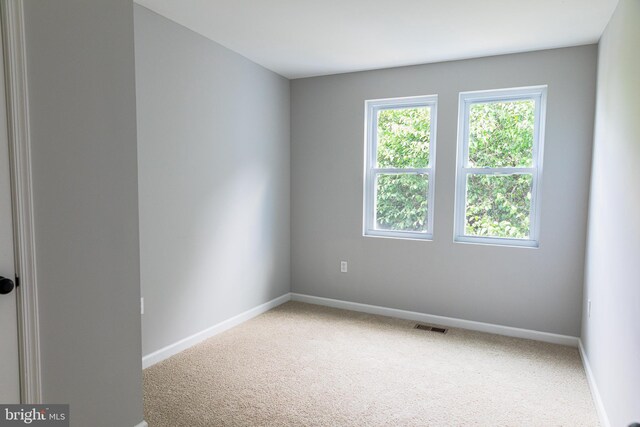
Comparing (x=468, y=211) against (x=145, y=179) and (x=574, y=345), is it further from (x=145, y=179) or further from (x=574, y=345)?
(x=145, y=179)

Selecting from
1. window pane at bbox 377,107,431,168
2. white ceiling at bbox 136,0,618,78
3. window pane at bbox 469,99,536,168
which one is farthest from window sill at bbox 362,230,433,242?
white ceiling at bbox 136,0,618,78

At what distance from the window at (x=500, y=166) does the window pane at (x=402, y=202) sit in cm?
35

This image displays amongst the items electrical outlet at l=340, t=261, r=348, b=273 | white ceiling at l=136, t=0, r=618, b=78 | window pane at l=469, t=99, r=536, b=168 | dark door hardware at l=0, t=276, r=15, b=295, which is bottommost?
electrical outlet at l=340, t=261, r=348, b=273

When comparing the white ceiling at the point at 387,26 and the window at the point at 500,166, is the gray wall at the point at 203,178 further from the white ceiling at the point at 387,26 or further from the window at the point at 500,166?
the window at the point at 500,166

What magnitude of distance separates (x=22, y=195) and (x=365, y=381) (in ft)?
7.36

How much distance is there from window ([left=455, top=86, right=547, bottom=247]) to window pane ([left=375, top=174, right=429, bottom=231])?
353 millimetres

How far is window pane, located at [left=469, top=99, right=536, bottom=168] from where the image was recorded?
3574 millimetres

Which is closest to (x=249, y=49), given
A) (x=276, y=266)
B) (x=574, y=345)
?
(x=276, y=266)

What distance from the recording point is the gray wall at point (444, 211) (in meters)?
3.36

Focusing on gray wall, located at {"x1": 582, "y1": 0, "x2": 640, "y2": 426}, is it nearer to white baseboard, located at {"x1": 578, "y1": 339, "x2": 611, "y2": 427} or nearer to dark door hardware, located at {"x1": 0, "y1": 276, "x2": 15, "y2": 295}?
white baseboard, located at {"x1": 578, "y1": 339, "x2": 611, "y2": 427}

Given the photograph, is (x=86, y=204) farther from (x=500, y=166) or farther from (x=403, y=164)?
(x=500, y=166)

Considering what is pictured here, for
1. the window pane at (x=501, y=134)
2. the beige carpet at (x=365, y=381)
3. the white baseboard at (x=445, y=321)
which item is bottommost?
the beige carpet at (x=365, y=381)

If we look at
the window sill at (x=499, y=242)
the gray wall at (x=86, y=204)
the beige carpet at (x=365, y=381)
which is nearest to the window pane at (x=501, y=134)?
the window sill at (x=499, y=242)

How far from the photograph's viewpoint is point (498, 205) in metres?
3.71
